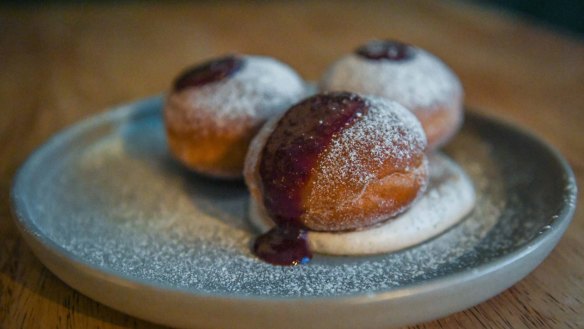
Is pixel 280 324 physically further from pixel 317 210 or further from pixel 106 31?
pixel 106 31

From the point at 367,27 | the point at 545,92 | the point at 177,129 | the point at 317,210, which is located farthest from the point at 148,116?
the point at 367,27

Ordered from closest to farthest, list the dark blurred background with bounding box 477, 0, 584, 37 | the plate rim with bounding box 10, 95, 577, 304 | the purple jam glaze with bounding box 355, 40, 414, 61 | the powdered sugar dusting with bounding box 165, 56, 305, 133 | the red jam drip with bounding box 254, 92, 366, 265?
the plate rim with bounding box 10, 95, 577, 304 → the red jam drip with bounding box 254, 92, 366, 265 → the powdered sugar dusting with bounding box 165, 56, 305, 133 → the purple jam glaze with bounding box 355, 40, 414, 61 → the dark blurred background with bounding box 477, 0, 584, 37

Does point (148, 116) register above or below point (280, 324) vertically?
below

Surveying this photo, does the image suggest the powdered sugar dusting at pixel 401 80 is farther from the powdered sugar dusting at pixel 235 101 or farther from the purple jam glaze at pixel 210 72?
the purple jam glaze at pixel 210 72

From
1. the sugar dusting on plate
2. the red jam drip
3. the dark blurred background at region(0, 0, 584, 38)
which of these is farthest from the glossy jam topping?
the dark blurred background at region(0, 0, 584, 38)

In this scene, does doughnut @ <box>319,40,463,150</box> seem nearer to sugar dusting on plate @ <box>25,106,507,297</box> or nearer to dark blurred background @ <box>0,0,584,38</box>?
sugar dusting on plate @ <box>25,106,507,297</box>

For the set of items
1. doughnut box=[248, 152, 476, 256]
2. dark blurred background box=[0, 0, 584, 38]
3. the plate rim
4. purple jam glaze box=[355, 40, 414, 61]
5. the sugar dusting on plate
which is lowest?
dark blurred background box=[0, 0, 584, 38]
